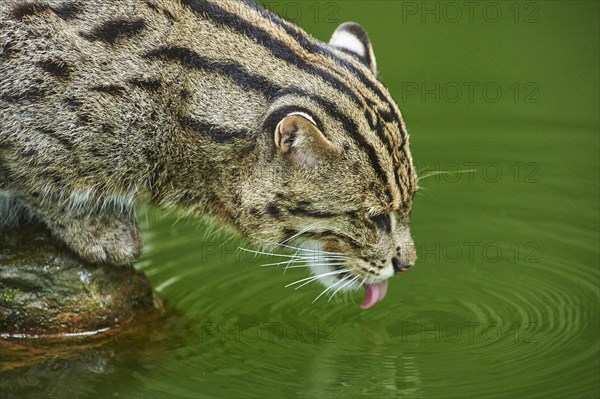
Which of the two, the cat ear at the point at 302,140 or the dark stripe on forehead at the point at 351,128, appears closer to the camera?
the cat ear at the point at 302,140

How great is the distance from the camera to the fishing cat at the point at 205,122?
407 inches

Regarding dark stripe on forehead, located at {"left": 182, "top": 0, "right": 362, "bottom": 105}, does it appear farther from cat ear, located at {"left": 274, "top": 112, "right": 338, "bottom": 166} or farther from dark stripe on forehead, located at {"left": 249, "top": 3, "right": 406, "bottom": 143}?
cat ear, located at {"left": 274, "top": 112, "right": 338, "bottom": 166}

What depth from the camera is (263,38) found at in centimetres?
1062

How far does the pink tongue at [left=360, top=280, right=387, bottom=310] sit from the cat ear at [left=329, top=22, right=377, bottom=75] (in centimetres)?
198

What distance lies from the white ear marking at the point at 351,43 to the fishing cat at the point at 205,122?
1.87ft

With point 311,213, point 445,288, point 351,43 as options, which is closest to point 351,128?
point 311,213

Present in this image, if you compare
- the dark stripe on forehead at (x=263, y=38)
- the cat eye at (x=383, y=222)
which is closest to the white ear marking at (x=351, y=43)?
the dark stripe on forehead at (x=263, y=38)

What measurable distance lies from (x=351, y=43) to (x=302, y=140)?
1.72 meters

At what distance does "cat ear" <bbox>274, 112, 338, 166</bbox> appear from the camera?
9.96 m

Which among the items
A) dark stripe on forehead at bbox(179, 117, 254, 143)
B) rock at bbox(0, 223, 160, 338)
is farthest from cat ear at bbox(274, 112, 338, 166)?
rock at bbox(0, 223, 160, 338)

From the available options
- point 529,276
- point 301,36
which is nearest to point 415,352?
point 529,276

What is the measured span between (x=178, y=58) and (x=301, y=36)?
110 cm

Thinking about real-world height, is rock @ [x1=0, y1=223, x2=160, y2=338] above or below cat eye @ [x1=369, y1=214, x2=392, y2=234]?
below

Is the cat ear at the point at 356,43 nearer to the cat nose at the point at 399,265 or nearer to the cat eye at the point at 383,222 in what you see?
the cat eye at the point at 383,222
